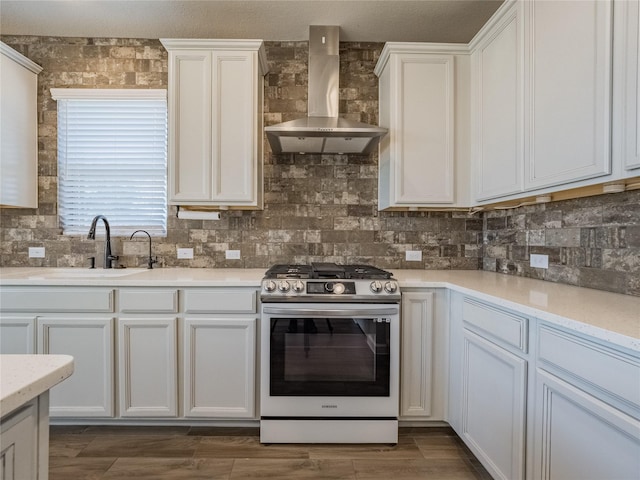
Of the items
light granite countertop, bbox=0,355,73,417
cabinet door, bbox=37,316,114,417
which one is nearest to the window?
cabinet door, bbox=37,316,114,417

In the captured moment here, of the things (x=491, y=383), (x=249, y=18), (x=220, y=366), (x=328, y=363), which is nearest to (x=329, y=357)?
(x=328, y=363)

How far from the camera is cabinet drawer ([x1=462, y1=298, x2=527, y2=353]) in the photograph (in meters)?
1.44

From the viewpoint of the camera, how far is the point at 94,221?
2635 mm

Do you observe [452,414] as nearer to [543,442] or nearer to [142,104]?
[543,442]

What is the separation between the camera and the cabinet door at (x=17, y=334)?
2115 mm

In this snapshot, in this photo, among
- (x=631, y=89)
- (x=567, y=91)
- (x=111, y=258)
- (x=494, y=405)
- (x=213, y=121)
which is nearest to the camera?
(x=631, y=89)

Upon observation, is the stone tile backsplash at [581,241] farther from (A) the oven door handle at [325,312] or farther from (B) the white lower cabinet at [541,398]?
(A) the oven door handle at [325,312]

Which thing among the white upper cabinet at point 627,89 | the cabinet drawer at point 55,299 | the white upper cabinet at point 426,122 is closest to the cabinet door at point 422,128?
the white upper cabinet at point 426,122

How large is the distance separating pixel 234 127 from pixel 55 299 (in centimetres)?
155

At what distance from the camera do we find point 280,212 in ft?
9.33

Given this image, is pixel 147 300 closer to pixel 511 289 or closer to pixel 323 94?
pixel 323 94

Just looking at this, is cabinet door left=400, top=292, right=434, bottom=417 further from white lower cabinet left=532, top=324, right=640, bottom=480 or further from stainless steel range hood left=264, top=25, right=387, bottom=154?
stainless steel range hood left=264, top=25, right=387, bottom=154

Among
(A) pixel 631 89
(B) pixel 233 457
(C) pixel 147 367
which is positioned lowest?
(B) pixel 233 457

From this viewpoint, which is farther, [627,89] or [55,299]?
[55,299]
